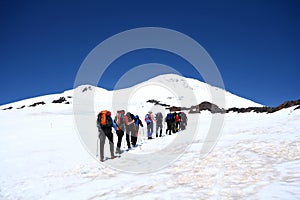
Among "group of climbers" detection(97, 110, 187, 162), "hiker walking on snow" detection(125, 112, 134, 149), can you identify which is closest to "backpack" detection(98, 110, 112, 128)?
"group of climbers" detection(97, 110, 187, 162)

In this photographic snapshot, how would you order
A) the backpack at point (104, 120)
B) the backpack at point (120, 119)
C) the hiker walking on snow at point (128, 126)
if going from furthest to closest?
the hiker walking on snow at point (128, 126)
the backpack at point (120, 119)
the backpack at point (104, 120)

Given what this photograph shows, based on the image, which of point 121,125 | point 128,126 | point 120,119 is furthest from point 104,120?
point 128,126

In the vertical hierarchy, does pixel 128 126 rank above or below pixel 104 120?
below

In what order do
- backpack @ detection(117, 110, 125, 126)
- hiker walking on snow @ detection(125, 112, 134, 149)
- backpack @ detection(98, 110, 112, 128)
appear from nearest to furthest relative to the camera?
backpack @ detection(98, 110, 112, 128), backpack @ detection(117, 110, 125, 126), hiker walking on snow @ detection(125, 112, 134, 149)

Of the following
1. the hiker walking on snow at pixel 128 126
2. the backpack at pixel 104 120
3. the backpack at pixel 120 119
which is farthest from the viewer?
the hiker walking on snow at pixel 128 126

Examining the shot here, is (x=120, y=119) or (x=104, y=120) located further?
(x=120, y=119)

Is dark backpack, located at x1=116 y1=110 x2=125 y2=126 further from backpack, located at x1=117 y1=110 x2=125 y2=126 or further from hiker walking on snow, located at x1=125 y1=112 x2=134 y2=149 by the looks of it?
hiker walking on snow, located at x1=125 y1=112 x2=134 y2=149

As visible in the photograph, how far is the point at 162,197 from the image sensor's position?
5.10 m

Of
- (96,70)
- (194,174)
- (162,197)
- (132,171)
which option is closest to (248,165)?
(194,174)

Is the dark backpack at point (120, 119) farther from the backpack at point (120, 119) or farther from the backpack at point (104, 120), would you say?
the backpack at point (104, 120)

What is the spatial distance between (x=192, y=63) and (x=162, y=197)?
42.1 ft

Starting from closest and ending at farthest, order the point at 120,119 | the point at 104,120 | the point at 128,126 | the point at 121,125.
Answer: the point at 104,120
the point at 121,125
the point at 120,119
the point at 128,126

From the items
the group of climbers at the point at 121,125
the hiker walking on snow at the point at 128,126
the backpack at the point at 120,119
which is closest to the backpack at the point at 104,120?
the group of climbers at the point at 121,125

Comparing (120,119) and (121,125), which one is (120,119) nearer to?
(120,119)
